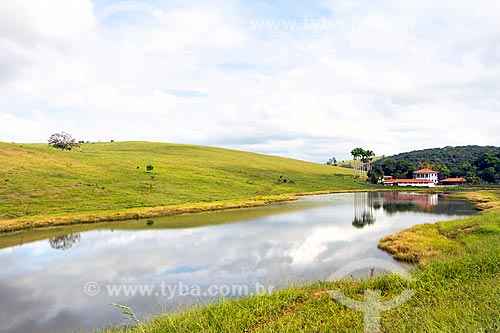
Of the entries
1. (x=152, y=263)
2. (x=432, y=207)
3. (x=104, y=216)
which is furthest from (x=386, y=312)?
(x=432, y=207)

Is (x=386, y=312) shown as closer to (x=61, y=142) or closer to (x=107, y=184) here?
(x=107, y=184)

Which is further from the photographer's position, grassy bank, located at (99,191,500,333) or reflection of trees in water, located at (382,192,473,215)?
reflection of trees in water, located at (382,192,473,215)

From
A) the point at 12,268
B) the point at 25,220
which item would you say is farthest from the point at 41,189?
the point at 12,268

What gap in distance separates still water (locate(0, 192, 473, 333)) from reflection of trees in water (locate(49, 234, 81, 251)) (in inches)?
3.8

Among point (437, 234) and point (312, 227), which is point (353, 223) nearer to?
point (312, 227)

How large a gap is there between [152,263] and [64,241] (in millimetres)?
15356

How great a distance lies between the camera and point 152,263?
26.0 metres

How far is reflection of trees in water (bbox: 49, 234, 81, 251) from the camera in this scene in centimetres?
3253

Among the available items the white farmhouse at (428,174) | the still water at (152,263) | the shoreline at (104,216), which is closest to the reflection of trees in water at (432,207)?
the still water at (152,263)

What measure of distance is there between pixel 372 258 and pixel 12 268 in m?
29.6

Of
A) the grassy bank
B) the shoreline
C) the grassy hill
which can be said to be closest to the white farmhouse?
the grassy hill

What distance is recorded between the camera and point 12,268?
993 inches

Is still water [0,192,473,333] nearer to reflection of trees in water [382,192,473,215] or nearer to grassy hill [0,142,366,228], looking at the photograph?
grassy hill [0,142,366,228]

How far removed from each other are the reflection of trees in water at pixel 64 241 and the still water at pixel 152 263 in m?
0.10
